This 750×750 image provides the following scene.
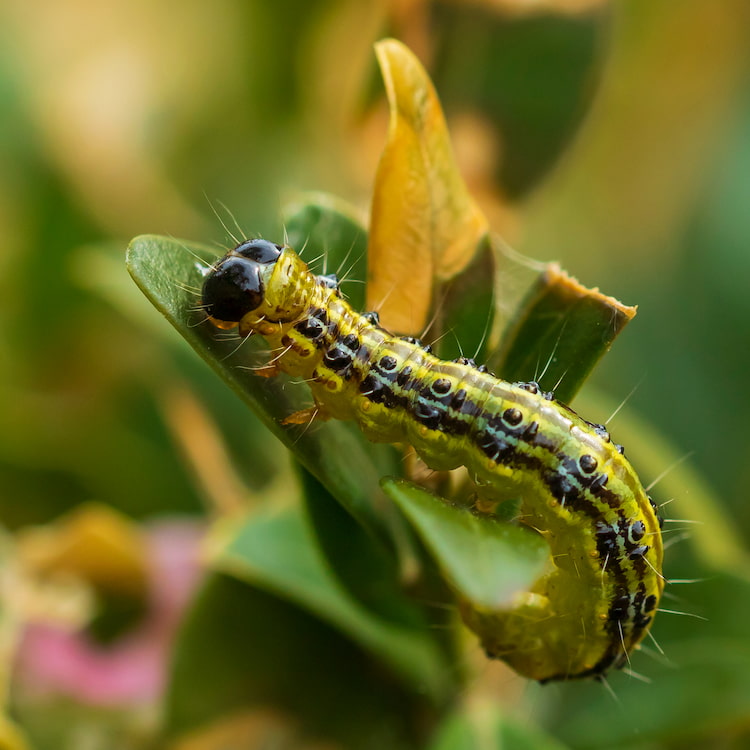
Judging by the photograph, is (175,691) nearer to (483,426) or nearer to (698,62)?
(483,426)

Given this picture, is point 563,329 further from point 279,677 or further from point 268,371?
point 279,677

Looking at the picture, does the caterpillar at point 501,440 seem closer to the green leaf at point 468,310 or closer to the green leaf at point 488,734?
the green leaf at point 468,310

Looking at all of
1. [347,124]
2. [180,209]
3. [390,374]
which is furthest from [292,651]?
[180,209]

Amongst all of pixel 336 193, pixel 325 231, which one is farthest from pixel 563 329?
pixel 336 193

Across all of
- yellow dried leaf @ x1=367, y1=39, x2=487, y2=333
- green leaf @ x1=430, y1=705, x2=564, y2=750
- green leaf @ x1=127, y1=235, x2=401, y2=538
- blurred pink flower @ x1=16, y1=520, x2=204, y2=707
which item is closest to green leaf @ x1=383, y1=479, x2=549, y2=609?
green leaf @ x1=127, y1=235, x2=401, y2=538

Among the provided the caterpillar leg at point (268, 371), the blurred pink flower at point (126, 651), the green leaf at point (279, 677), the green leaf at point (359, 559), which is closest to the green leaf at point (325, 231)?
the caterpillar leg at point (268, 371)
